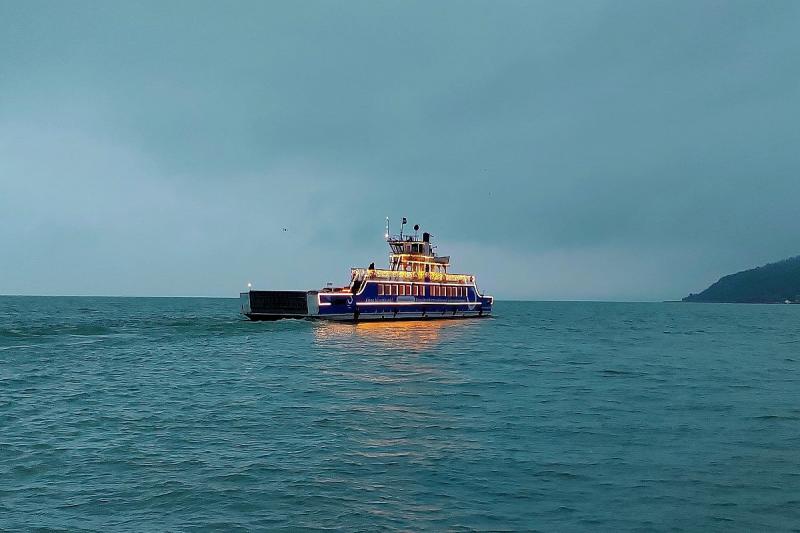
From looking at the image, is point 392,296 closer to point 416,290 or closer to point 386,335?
point 416,290

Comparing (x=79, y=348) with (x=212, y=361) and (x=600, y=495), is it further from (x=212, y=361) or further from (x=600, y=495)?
(x=600, y=495)

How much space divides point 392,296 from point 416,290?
22.0ft

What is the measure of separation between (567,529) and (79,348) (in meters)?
47.4

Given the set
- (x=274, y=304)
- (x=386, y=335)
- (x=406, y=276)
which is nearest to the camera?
(x=386, y=335)

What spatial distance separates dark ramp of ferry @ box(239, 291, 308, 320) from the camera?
80438mm

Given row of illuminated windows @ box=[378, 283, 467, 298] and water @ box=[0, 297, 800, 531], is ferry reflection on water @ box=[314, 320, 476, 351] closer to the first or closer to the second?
row of illuminated windows @ box=[378, 283, 467, 298]

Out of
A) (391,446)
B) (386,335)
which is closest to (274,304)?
(386,335)

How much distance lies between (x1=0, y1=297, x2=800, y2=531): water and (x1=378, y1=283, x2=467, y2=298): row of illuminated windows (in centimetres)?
4066

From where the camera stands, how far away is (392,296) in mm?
83125

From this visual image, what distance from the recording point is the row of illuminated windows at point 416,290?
82062 millimetres

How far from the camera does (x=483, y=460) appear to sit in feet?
56.8

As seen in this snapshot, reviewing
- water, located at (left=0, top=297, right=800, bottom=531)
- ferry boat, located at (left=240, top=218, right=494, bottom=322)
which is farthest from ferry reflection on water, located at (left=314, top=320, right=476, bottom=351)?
water, located at (left=0, top=297, right=800, bottom=531)

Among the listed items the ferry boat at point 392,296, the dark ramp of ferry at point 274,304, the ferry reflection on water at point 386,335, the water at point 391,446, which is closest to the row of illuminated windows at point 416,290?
the ferry boat at point 392,296

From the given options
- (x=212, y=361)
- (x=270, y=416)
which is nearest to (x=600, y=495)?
(x=270, y=416)
